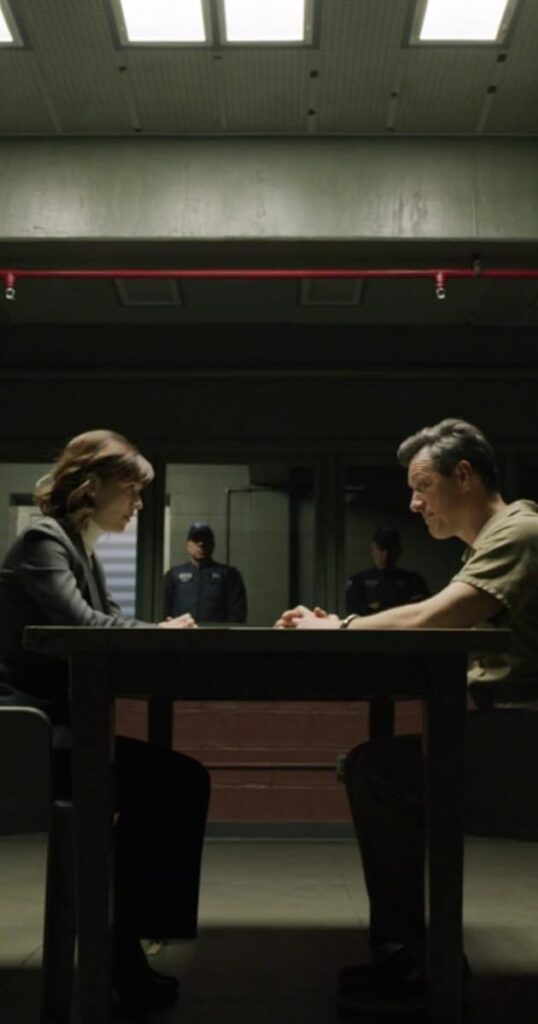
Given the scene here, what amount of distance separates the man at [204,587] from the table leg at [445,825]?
4.07 m

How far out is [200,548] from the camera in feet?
18.7

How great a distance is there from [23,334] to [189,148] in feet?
6.14

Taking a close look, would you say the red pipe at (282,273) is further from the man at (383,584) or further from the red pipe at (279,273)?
the man at (383,584)

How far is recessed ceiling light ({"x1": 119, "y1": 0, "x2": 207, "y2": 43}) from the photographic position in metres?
3.45

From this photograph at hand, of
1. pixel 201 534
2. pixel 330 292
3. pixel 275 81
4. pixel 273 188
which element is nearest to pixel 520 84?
pixel 275 81

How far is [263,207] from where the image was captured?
417 centimetres

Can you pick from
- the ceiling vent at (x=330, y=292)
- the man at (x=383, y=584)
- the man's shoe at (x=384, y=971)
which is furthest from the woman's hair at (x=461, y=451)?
the man at (x=383, y=584)

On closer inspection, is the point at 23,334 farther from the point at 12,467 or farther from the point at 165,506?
the point at 165,506

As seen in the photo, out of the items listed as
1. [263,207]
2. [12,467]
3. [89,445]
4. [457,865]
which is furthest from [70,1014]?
[12,467]

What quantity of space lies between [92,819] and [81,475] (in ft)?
3.16

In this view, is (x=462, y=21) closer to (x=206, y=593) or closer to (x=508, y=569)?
(x=508, y=569)

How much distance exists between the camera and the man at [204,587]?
562cm

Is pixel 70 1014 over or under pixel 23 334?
under

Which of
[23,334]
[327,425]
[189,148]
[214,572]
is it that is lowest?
[214,572]
